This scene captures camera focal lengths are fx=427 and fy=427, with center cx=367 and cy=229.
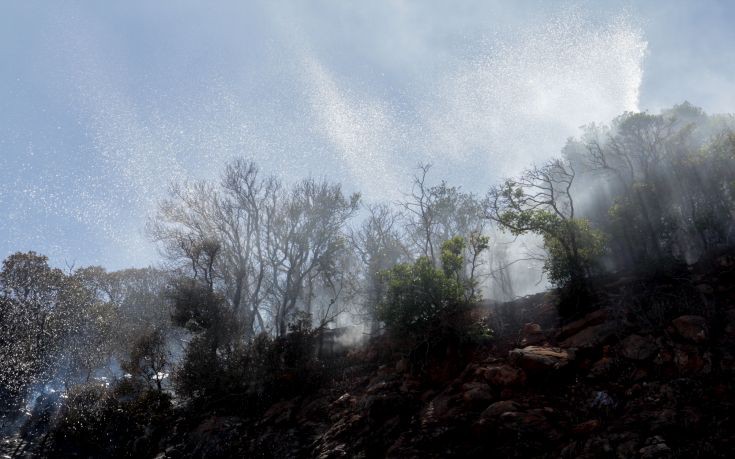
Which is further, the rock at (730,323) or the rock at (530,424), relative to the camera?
the rock at (730,323)

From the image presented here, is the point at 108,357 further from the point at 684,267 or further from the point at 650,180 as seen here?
the point at 650,180

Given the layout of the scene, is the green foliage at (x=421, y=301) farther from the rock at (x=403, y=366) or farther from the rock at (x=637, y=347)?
the rock at (x=637, y=347)

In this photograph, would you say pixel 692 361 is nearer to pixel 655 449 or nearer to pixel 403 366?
pixel 655 449

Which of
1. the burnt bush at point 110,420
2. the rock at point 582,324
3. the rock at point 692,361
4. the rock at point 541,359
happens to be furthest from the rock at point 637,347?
the burnt bush at point 110,420

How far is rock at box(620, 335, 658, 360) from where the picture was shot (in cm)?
825

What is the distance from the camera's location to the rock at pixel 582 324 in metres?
10.3

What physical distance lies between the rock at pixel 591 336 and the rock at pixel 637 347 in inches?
19.1

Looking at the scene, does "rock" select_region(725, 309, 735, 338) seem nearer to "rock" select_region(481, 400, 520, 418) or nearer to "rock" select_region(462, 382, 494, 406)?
"rock" select_region(481, 400, 520, 418)

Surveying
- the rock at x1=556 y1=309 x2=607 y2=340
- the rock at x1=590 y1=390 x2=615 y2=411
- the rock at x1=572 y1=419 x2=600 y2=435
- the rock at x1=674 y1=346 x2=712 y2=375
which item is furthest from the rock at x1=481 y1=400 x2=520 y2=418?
the rock at x1=556 y1=309 x2=607 y2=340

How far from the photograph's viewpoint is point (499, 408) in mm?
7848

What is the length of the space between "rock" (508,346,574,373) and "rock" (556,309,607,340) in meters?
1.14

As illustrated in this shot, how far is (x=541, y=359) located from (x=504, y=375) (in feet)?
2.73

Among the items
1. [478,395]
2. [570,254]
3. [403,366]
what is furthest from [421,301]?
[570,254]

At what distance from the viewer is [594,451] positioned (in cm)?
616
